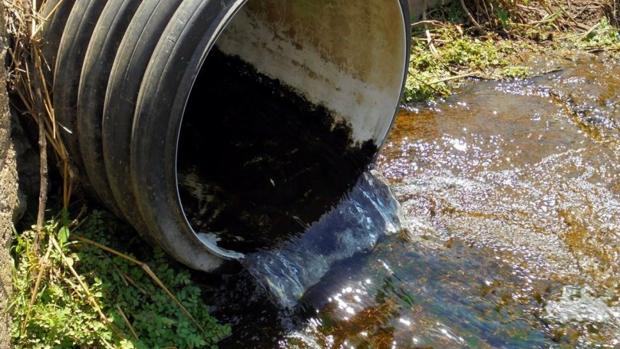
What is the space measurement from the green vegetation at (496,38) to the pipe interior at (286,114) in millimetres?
1197

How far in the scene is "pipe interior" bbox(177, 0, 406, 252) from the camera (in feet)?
15.9

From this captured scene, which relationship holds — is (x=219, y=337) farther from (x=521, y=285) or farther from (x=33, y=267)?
(x=521, y=285)

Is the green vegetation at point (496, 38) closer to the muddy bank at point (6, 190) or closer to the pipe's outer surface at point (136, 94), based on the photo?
the pipe's outer surface at point (136, 94)

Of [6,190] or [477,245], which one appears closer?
[6,190]

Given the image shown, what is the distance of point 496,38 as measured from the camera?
7191 mm

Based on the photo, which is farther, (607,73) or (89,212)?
(607,73)

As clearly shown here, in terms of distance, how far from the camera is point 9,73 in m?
3.88

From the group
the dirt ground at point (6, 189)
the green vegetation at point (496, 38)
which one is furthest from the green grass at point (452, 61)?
the dirt ground at point (6, 189)

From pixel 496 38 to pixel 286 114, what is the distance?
8.39 feet

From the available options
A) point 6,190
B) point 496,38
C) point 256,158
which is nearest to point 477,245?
point 256,158

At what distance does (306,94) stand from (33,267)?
2.30m

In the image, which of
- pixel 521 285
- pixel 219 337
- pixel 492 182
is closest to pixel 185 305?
pixel 219 337

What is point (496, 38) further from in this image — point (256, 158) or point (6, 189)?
point (6, 189)

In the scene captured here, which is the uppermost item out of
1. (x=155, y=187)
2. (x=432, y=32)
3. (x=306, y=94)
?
(x=432, y=32)
